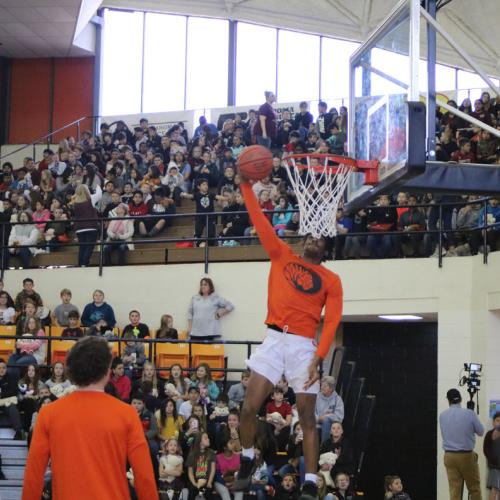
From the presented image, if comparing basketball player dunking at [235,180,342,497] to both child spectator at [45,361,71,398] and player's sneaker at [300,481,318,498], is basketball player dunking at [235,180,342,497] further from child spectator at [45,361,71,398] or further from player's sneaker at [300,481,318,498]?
child spectator at [45,361,71,398]

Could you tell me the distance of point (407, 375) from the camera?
17.2 metres

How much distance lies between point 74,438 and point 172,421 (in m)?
7.96

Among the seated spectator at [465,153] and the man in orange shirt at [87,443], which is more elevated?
the seated spectator at [465,153]

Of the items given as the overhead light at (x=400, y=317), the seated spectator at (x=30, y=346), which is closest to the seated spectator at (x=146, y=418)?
the seated spectator at (x=30, y=346)

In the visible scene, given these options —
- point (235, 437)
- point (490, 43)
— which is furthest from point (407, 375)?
point (490, 43)

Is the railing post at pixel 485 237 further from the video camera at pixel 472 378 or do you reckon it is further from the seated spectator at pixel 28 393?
the seated spectator at pixel 28 393

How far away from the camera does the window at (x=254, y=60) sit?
27359 mm

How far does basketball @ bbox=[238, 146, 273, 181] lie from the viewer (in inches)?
279

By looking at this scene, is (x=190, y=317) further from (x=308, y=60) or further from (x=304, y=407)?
(x=308, y=60)

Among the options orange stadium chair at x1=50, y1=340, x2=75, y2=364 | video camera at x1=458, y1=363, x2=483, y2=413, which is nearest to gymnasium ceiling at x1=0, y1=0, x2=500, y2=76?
orange stadium chair at x1=50, y1=340, x2=75, y2=364

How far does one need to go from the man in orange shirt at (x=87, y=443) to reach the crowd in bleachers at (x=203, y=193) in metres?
9.04

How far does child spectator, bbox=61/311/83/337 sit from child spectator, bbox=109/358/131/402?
182 centimetres

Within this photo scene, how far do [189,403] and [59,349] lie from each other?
283 centimetres

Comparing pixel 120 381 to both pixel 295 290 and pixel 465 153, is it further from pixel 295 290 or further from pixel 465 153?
pixel 295 290
